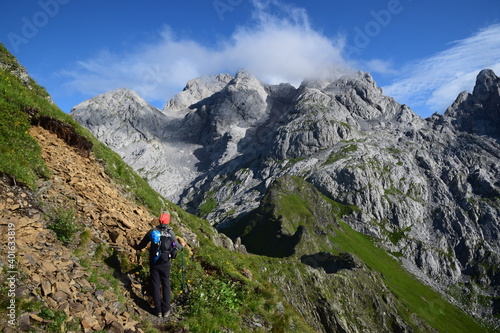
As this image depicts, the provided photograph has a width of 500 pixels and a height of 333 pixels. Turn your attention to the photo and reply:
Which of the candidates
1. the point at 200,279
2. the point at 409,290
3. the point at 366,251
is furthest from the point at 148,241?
the point at 366,251

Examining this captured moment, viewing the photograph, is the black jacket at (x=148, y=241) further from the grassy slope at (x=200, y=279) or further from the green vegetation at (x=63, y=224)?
the green vegetation at (x=63, y=224)

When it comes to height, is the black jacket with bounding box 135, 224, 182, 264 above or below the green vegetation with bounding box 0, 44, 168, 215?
below

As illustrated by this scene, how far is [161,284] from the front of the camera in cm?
1342

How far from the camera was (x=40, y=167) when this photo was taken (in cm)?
1599

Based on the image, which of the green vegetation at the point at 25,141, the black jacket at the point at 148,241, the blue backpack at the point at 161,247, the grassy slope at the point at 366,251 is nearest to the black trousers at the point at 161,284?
the blue backpack at the point at 161,247

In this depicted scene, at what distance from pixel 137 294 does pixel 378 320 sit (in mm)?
80056

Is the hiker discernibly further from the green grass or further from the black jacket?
the green grass

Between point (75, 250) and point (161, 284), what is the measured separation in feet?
13.1

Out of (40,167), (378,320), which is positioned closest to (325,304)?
(378,320)

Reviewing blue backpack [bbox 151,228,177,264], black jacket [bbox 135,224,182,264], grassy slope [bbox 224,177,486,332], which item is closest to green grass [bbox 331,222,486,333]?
grassy slope [bbox 224,177,486,332]

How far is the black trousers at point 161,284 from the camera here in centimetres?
1262

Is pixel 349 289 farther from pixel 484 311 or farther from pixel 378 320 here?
pixel 484 311

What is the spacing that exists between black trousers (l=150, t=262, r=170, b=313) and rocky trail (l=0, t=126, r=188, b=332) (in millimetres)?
521

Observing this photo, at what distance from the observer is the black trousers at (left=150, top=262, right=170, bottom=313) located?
497 inches
